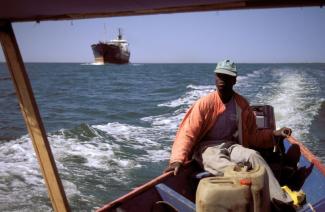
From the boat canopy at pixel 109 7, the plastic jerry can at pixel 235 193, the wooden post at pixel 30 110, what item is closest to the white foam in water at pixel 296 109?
the plastic jerry can at pixel 235 193

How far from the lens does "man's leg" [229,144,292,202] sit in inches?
123

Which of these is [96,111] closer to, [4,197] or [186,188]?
[4,197]

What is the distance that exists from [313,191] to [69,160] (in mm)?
6330

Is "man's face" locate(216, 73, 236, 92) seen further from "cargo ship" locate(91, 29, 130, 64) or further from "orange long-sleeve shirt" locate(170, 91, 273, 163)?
"cargo ship" locate(91, 29, 130, 64)

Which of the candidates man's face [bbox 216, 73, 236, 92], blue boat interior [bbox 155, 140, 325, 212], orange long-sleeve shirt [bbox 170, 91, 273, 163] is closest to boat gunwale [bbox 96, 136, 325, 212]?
blue boat interior [bbox 155, 140, 325, 212]

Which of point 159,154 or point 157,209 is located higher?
point 157,209

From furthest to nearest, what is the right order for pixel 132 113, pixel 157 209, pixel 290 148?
1. pixel 132 113
2. pixel 290 148
3. pixel 157 209

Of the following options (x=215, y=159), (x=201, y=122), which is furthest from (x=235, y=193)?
(x=201, y=122)

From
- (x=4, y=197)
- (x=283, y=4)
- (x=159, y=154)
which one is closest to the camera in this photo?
(x=283, y=4)

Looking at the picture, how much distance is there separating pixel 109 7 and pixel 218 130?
7.88 ft

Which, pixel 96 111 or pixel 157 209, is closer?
pixel 157 209

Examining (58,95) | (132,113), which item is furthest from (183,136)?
(58,95)

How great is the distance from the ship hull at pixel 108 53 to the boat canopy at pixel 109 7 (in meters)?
66.4

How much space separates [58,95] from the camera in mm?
24984
